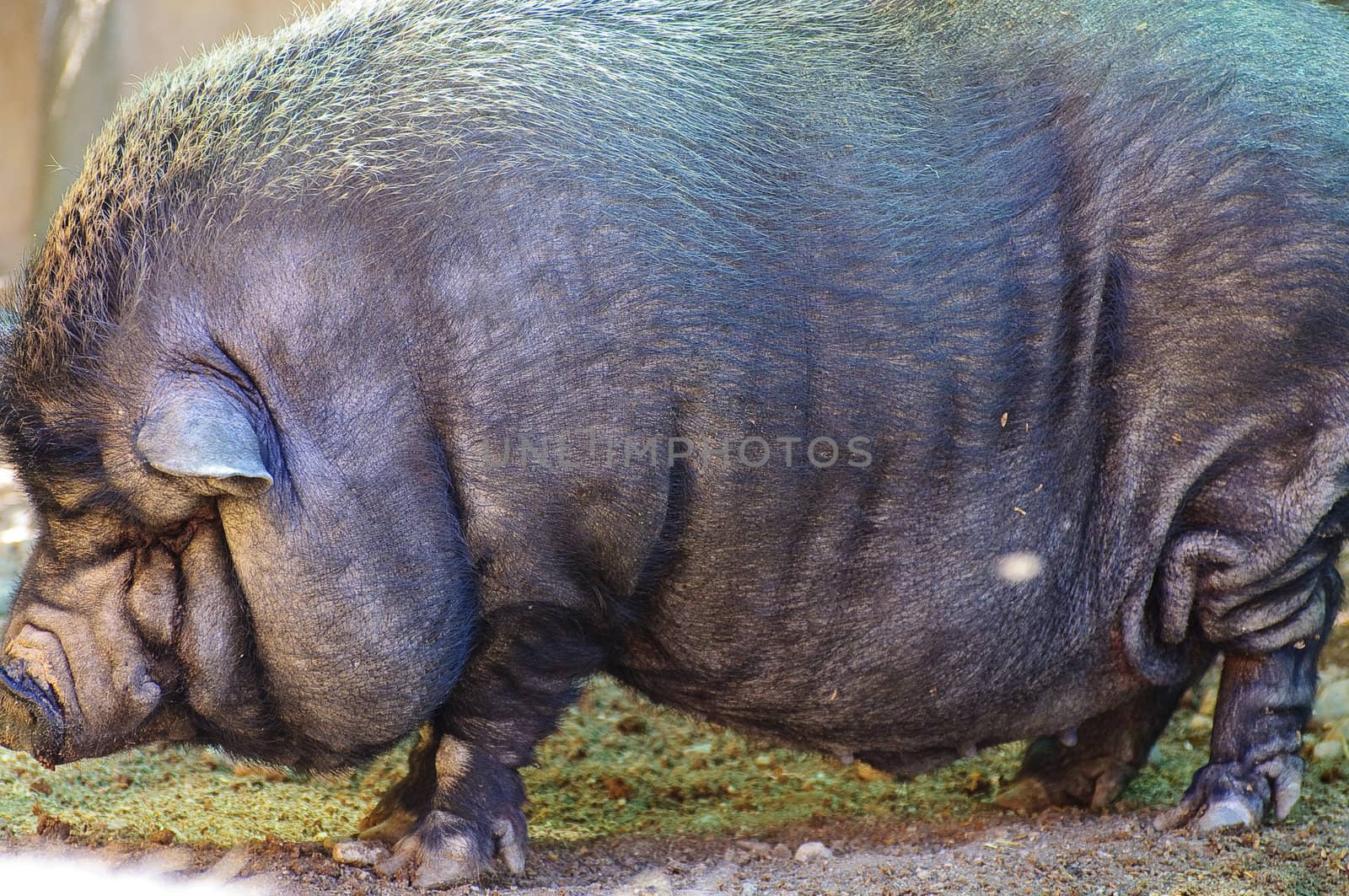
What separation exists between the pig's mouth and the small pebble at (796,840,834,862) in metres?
2.04

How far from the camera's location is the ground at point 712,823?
375cm

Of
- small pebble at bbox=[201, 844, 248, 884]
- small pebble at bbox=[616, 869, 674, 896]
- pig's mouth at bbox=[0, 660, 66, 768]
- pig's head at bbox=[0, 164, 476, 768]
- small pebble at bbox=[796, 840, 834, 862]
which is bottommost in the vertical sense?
small pebble at bbox=[796, 840, 834, 862]

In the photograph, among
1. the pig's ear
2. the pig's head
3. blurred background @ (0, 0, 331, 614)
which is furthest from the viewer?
blurred background @ (0, 0, 331, 614)

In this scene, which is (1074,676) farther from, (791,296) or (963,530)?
(791,296)

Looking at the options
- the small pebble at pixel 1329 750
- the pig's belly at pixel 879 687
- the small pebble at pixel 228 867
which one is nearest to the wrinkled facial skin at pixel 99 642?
the small pebble at pixel 228 867

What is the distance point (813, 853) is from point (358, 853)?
4.26 ft

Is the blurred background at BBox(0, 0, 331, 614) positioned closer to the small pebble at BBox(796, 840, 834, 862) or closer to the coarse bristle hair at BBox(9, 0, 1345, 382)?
the coarse bristle hair at BBox(9, 0, 1345, 382)

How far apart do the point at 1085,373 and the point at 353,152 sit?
6.75 ft

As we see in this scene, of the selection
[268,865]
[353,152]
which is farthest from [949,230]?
[268,865]

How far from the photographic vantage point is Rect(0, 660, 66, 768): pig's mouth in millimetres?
3520

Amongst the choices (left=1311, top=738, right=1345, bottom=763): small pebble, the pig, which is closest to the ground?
(left=1311, top=738, right=1345, bottom=763): small pebble

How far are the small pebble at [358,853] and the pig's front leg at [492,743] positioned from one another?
0.05 metres

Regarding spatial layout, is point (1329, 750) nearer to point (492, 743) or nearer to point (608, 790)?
point (608, 790)

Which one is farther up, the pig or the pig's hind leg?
the pig
